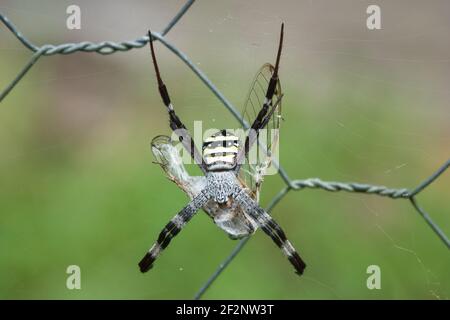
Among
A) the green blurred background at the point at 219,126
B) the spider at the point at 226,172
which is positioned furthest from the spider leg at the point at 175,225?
the green blurred background at the point at 219,126

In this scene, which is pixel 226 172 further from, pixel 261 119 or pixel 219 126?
pixel 219 126

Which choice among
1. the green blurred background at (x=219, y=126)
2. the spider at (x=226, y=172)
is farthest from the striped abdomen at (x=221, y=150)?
the green blurred background at (x=219, y=126)

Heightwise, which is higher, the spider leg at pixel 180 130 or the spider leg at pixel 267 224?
the spider leg at pixel 180 130

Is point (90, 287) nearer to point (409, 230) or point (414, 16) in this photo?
point (409, 230)

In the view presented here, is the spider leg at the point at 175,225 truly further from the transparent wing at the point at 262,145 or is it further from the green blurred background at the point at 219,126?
the green blurred background at the point at 219,126

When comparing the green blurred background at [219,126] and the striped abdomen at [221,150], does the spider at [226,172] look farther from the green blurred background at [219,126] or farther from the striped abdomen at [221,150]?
the green blurred background at [219,126]

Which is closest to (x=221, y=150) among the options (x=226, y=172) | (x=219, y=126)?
(x=226, y=172)

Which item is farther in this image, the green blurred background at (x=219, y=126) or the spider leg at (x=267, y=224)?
the green blurred background at (x=219, y=126)

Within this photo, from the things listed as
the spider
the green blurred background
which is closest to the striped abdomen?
the spider
